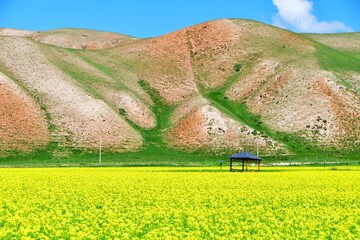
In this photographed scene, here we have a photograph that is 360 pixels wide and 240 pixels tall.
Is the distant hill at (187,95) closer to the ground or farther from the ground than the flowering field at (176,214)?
farther from the ground

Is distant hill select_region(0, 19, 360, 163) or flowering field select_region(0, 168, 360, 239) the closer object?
flowering field select_region(0, 168, 360, 239)

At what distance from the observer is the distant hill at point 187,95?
109 m

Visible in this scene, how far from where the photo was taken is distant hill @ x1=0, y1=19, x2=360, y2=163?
109 metres

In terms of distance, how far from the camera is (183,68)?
155125mm

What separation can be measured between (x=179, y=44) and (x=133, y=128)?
176 feet

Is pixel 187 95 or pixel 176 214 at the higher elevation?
pixel 187 95

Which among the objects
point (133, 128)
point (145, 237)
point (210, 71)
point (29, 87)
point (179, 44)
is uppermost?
point (179, 44)

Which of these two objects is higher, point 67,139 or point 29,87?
point 29,87

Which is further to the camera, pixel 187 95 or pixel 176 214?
pixel 187 95

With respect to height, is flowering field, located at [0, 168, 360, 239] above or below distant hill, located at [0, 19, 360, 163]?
below

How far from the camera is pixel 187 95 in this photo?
141000mm

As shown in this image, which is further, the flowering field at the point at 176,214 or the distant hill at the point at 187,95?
the distant hill at the point at 187,95

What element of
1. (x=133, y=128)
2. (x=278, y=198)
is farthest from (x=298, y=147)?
(x=278, y=198)

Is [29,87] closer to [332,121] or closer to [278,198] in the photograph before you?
[332,121]
